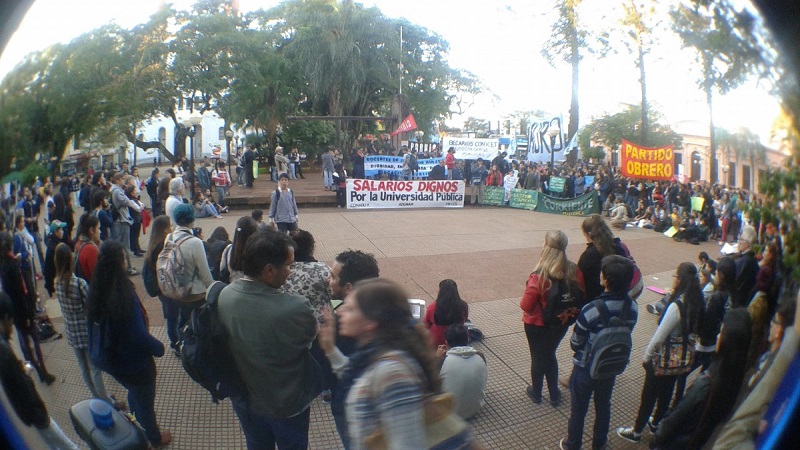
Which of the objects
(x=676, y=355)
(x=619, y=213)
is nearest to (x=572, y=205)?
(x=619, y=213)

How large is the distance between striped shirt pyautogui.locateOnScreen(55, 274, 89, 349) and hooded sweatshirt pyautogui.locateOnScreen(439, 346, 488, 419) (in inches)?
38.9

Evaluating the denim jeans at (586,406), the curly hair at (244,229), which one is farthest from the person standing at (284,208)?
the denim jeans at (586,406)

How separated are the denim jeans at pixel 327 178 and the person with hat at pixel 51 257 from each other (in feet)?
3.05

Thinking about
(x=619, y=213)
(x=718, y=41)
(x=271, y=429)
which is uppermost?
(x=718, y=41)

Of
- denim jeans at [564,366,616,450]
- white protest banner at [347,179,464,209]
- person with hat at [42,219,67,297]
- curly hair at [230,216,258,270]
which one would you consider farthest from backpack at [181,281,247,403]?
denim jeans at [564,366,616,450]

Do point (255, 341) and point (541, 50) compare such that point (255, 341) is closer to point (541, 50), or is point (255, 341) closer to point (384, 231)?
point (384, 231)

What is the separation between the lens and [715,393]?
1.14 metres

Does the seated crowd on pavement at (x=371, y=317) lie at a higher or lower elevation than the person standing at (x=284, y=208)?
lower

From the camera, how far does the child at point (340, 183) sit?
6.65ft

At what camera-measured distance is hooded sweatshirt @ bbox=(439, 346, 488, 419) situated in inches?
55.0

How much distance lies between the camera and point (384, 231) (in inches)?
105

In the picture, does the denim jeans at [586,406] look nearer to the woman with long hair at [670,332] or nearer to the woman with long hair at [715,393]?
the woman with long hair at [670,332]

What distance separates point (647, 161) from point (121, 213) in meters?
1.90

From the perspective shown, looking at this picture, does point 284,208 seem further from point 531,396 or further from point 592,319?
point 592,319
